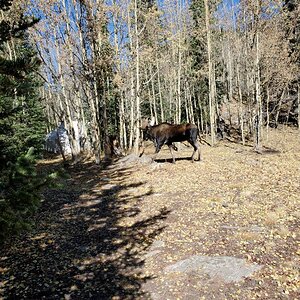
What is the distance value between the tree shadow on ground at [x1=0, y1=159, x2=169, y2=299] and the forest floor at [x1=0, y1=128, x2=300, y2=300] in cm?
2

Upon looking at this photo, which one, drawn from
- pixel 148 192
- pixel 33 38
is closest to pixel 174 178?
pixel 148 192

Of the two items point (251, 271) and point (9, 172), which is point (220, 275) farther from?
point (9, 172)

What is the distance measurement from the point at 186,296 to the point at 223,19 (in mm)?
31110

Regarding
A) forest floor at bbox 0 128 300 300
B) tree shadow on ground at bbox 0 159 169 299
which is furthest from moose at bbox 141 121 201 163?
tree shadow on ground at bbox 0 159 169 299

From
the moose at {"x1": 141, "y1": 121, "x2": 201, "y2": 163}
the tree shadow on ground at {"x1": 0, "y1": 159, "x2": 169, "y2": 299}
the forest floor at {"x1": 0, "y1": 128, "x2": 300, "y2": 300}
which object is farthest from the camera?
the moose at {"x1": 141, "y1": 121, "x2": 201, "y2": 163}

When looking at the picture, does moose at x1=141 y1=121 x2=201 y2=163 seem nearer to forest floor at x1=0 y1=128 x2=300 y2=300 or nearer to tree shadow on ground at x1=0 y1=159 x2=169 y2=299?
forest floor at x1=0 y1=128 x2=300 y2=300

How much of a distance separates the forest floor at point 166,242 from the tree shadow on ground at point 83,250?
0.07 feet

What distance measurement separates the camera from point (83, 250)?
733 centimetres

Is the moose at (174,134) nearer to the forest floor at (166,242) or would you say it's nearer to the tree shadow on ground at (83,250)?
the forest floor at (166,242)

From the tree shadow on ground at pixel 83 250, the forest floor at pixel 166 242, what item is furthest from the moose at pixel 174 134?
the tree shadow on ground at pixel 83 250

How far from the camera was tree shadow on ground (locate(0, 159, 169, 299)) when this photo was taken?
19.0 feet

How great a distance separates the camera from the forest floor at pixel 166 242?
18.5 feet

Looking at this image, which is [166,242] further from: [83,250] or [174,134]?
[174,134]

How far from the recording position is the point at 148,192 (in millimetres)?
11562
